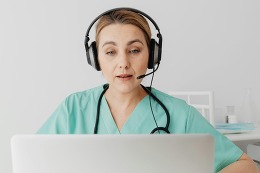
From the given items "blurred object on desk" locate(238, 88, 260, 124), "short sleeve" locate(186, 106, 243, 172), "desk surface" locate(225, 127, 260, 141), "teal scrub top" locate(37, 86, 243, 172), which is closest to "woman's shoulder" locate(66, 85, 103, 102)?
"teal scrub top" locate(37, 86, 243, 172)

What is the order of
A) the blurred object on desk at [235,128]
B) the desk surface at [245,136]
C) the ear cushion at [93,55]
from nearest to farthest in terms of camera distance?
the ear cushion at [93,55]
the desk surface at [245,136]
the blurred object on desk at [235,128]

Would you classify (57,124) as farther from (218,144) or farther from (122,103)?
(218,144)

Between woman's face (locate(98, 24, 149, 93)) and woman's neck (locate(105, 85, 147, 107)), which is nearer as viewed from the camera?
woman's face (locate(98, 24, 149, 93))

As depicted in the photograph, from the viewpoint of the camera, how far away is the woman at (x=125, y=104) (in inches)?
38.4

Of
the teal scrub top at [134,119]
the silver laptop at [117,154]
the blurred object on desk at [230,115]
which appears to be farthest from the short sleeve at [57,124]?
the blurred object on desk at [230,115]

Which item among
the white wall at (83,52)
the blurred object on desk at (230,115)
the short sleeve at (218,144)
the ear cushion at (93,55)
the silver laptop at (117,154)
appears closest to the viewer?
the silver laptop at (117,154)

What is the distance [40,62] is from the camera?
2.09 metres

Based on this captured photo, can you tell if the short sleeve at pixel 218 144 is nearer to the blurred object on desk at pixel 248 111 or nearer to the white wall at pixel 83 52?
the white wall at pixel 83 52

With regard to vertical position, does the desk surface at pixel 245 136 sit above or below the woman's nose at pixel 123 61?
below

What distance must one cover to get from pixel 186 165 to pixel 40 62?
174cm

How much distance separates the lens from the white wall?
2064 millimetres

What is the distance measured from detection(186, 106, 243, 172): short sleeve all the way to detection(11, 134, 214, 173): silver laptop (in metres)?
0.47

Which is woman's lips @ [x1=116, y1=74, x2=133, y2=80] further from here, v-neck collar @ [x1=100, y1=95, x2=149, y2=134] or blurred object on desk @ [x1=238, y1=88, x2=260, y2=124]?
blurred object on desk @ [x1=238, y1=88, x2=260, y2=124]

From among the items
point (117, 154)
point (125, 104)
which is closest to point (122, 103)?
point (125, 104)
